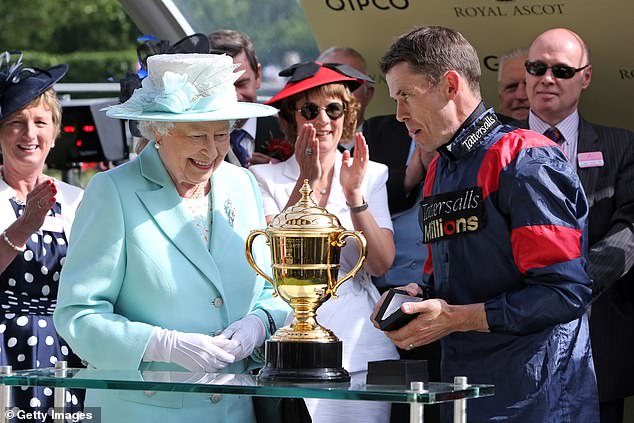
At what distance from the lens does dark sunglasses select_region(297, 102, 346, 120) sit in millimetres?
5078

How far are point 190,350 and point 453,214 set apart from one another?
0.91 metres

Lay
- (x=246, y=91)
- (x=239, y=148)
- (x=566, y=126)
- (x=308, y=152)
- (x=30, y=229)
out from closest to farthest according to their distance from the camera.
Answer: (x=308, y=152) < (x=30, y=229) < (x=566, y=126) < (x=239, y=148) < (x=246, y=91)

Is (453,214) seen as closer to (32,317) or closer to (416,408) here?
(416,408)

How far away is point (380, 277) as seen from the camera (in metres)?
5.10

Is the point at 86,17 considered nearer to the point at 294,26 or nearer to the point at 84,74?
the point at 84,74

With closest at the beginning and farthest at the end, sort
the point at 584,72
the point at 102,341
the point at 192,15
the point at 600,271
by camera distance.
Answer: the point at 102,341, the point at 600,271, the point at 584,72, the point at 192,15

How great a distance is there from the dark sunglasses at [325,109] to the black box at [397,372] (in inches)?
81.5

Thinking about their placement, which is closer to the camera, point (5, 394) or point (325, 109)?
point (5, 394)

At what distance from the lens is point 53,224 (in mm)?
5258

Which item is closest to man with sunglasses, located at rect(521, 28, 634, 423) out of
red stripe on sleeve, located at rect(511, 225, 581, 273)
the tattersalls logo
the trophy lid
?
the tattersalls logo

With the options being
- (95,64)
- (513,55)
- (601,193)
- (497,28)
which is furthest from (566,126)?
(95,64)

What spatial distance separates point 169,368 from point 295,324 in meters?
0.51

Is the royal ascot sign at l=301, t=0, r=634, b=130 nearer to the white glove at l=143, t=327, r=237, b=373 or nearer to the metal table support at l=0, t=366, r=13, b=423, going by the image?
the white glove at l=143, t=327, r=237, b=373

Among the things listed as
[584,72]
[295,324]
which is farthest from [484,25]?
[295,324]
